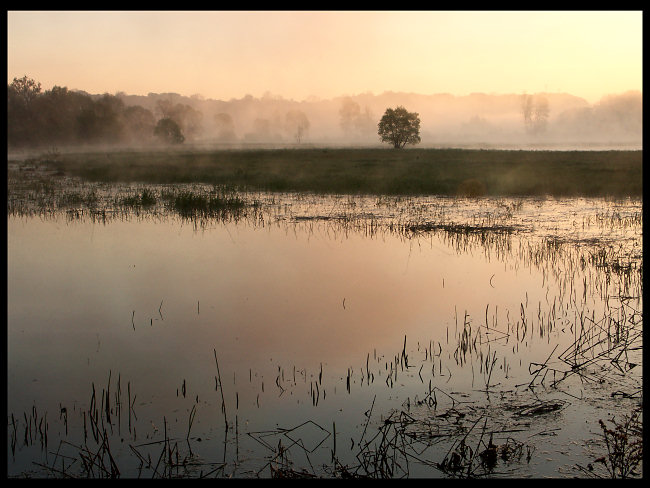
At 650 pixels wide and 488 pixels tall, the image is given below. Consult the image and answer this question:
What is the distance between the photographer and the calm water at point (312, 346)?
17.7 feet

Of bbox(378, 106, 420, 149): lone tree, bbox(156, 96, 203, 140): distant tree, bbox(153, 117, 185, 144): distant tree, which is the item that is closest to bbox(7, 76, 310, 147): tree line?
bbox(153, 117, 185, 144): distant tree

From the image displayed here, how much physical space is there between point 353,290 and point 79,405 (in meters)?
5.68

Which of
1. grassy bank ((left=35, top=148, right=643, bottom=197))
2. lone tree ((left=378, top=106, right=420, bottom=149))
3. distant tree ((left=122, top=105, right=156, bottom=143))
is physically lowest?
grassy bank ((left=35, top=148, right=643, bottom=197))

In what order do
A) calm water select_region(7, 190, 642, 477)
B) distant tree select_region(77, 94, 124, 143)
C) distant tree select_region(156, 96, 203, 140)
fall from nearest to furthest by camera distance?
calm water select_region(7, 190, 642, 477) → distant tree select_region(77, 94, 124, 143) → distant tree select_region(156, 96, 203, 140)

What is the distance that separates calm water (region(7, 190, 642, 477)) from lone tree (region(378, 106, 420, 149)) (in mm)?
80232

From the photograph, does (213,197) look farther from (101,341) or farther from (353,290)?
(101,341)

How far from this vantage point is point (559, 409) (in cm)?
593

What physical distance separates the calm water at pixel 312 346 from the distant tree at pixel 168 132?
4083 inches

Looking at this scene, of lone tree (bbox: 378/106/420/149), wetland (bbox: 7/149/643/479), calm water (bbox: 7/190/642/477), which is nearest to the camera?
wetland (bbox: 7/149/643/479)

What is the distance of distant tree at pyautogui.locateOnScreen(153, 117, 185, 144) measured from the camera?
115312 millimetres

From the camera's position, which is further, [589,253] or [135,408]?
[589,253]

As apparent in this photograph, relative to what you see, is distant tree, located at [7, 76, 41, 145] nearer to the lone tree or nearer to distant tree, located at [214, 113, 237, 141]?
the lone tree

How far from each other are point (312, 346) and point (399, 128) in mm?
89051
